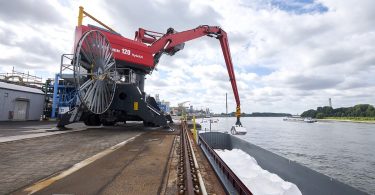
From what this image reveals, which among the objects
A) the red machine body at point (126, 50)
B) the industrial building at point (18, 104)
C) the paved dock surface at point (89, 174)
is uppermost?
the red machine body at point (126, 50)

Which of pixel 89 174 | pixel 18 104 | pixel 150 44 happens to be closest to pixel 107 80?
pixel 150 44

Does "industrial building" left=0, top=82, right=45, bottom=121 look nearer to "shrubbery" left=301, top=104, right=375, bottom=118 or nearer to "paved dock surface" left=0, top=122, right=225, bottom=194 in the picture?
"paved dock surface" left=0, top=122, right=225, bottom=194

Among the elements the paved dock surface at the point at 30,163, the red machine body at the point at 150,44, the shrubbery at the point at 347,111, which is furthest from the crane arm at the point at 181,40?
the shrubbery at the point at 347,111

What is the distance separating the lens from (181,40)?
2505 cm

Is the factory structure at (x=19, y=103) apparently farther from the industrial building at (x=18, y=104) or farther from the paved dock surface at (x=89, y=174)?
the paved dock surface at (x=89, y=174)

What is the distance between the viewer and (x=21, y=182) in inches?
176

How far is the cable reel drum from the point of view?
54.6 feet

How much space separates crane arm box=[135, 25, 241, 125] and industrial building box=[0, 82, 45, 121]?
52.4 ft

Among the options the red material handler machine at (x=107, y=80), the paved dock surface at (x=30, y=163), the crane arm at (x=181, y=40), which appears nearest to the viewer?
the paved dock surface at (x=30, y=163)

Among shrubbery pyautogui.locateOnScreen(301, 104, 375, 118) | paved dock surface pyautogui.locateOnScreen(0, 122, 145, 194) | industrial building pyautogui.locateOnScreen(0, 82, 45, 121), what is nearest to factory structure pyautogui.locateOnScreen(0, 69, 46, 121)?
industrial building pyautogui.locateOnScreen(0, 82, 45, 121)

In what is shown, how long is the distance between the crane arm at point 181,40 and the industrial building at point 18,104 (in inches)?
629

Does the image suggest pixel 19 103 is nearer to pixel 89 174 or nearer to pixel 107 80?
pixel 107 80

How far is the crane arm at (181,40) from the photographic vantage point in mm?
23347

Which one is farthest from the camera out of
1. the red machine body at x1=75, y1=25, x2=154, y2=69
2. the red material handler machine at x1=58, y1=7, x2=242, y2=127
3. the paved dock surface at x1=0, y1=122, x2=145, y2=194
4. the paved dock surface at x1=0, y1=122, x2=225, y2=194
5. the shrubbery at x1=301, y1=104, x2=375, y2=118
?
the shrubbery at x1=301, y1=104, x2=375, y2=118
